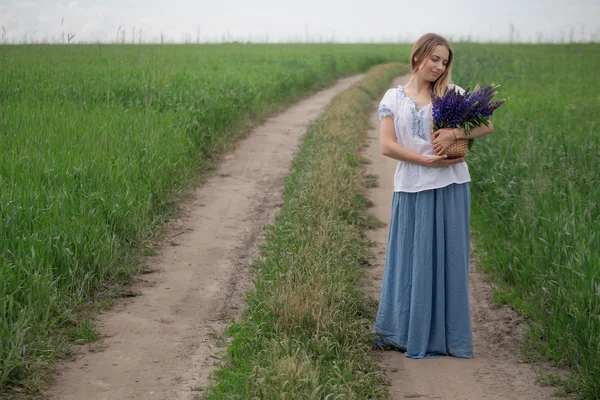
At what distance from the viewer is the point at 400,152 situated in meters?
4.64

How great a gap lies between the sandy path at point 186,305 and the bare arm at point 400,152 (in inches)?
66.6

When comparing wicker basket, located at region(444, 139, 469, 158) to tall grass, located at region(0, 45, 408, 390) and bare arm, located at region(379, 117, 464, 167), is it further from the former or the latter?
tall grass, located at region(0, 45, 408, 390)

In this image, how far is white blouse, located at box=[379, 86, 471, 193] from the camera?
4.68 metres

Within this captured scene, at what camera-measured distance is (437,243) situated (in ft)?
15.4

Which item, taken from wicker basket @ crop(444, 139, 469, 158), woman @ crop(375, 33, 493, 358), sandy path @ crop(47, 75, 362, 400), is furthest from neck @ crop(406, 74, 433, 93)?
sandy path @ crop(47, 75, 362, 400)

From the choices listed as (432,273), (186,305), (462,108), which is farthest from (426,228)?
(186,305)

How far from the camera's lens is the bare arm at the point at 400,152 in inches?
181

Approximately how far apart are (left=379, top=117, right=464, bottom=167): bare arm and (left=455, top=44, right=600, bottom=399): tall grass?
49.0 inches

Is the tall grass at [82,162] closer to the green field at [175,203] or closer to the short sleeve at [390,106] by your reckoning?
the green field at [175,203]

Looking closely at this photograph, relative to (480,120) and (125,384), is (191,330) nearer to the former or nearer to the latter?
(125,384)

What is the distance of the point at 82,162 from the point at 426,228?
3.84m

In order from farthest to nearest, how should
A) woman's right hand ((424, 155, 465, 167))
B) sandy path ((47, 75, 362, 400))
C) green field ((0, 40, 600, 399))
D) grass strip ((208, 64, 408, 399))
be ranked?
woman's right hand ((424, 155, 465, 167)), green field ((0, 40, 600, 399)), sandy path ((47, 75, 362, 400)), grass strip ((208, 64, 408, 399))

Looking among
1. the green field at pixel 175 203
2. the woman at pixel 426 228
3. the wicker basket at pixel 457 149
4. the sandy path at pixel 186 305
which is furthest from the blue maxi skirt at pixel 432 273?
the sandy path at pixel 186 305

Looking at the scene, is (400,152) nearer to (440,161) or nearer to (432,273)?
(440,161)
